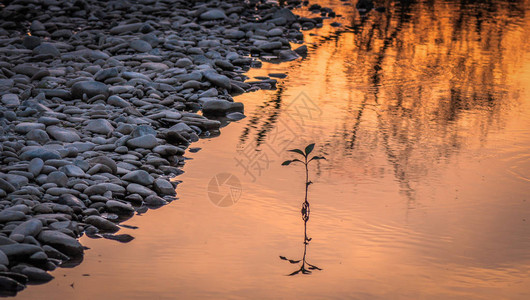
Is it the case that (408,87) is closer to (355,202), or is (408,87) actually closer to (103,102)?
(355,202)

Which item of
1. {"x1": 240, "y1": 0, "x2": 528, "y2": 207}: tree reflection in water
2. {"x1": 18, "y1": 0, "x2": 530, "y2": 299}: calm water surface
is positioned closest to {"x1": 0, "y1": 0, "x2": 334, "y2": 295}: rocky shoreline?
{"x1": 18, "y1": 0, "x2": 530, "y2": 299}: calm water surface

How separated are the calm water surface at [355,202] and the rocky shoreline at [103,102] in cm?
16

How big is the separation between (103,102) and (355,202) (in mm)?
2182

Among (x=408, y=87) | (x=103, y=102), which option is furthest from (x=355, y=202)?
(x=408, y=87)

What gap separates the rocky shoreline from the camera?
129 inches

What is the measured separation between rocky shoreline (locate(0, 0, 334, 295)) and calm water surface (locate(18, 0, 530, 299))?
156 millimetres

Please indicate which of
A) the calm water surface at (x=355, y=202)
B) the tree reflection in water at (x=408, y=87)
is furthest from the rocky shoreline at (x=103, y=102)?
the tree reflection in water at (x=408, y=87)

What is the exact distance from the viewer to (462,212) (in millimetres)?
3691

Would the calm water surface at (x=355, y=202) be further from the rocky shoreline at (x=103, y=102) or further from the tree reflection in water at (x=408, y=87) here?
the rocky shoreline at (x=103, y=102)

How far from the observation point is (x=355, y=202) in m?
3.76

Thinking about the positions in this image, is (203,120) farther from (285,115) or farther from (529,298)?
(529,298)

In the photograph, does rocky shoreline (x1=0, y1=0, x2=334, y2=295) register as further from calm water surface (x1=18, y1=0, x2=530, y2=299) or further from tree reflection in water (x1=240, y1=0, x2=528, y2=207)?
tree reflection in water (x1=240, y1=0, x2=528, y2=207)

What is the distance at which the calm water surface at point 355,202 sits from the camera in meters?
2.95

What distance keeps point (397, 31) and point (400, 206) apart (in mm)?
5111
